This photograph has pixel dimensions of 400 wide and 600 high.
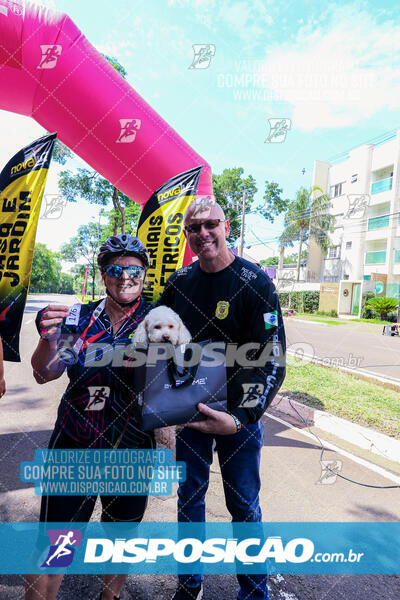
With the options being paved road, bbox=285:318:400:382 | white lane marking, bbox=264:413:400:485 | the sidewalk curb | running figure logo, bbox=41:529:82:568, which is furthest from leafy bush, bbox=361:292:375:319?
running figure logo, bbox=41:529:82:568

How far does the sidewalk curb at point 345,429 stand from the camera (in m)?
4.19

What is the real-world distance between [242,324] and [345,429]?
12.2ft

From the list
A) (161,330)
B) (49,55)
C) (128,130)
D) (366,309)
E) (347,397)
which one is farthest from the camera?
(366,309)

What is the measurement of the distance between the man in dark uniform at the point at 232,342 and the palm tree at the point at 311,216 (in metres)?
37.3

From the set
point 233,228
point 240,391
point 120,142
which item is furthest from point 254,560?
point 233,228

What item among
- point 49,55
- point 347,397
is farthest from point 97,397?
point 347,397

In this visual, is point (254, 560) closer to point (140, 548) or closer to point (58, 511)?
point (140, 548)

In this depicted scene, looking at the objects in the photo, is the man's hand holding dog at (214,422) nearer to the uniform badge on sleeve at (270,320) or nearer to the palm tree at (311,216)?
the uniform badge on sleeve at (270,320)

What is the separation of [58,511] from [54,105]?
378 cm

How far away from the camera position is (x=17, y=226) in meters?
3.02

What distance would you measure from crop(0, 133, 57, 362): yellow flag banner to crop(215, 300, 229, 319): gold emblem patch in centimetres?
204

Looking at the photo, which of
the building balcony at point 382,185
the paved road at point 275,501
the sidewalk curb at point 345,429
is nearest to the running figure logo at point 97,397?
the paved road at point 275,501

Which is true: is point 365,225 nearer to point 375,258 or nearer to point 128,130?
point 375,258

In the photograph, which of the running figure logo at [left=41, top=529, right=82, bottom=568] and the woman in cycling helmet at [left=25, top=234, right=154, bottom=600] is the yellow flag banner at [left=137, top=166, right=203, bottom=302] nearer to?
the woman in cycling helmet at [left=25, top=234, right=154, bottom=600]
